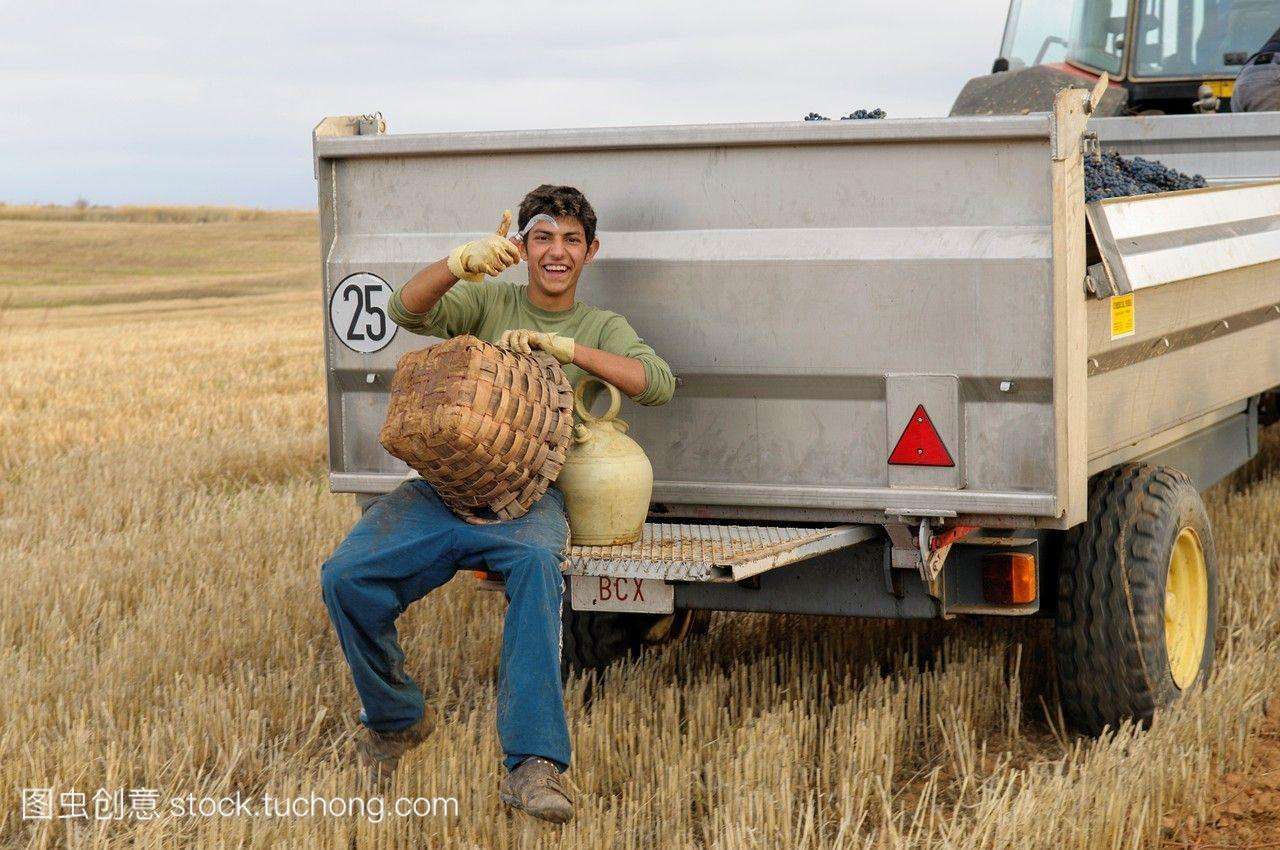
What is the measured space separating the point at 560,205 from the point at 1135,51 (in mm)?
5967

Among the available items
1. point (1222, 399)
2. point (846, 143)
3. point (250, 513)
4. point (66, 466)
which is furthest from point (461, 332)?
point (66, 466)

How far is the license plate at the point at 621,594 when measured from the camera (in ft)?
13.6

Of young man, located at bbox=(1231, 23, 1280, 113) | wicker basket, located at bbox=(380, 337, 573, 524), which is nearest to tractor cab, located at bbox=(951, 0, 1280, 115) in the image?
young man, located at bbox=(1231, 23, 1280, 113)

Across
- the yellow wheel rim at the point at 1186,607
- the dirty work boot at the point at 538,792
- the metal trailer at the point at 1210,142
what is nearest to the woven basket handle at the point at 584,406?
the dirty work boot at the point at 538,792

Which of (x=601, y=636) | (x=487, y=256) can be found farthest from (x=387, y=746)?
(x=487, y=256)

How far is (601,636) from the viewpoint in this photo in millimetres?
5324

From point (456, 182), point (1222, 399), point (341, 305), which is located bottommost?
point (1222, 399)

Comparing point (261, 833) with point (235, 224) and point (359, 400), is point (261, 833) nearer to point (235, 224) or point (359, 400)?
point (359, 400)

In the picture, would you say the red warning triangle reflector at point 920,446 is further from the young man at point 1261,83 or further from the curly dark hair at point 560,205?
the young man at point 1261,83

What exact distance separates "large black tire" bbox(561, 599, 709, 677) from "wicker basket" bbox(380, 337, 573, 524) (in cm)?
114

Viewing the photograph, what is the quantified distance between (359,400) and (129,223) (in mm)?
51869

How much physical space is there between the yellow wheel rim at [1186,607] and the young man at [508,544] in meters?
1.79

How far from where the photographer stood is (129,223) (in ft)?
176

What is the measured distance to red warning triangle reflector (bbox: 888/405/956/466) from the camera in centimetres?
424
